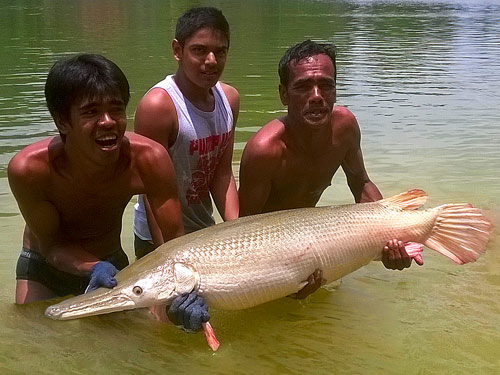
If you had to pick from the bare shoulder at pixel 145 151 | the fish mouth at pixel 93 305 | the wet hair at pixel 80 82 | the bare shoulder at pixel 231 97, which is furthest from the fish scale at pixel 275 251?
the bare shoulder at pixel 231 97

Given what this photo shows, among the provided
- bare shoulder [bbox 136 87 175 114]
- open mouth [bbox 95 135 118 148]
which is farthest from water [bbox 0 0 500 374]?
bare shoulder [bbox 136 87 175 114]

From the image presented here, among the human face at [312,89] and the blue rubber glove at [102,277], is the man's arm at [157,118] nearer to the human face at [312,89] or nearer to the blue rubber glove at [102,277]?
the blue rubber glove at [102,277]

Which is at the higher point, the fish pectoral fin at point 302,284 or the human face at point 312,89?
the human face at point 312,89

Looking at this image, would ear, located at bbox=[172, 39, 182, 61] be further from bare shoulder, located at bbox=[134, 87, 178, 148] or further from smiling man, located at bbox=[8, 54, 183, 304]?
smiling man, located at bbox=[8, 54, 183, 304]

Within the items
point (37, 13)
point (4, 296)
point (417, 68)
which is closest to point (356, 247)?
point (4, 296)

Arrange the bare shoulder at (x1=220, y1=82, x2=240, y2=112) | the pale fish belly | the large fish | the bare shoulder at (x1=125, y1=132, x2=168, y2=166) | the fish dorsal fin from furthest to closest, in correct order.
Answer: the bare shoulder at (x1=220, y1=82, x2=240, y2=112) < the fish dorsal fin < the bare shoulder at (x1=125, y1=132, x2=168, y2=166) < the pale fish belly < the large fish

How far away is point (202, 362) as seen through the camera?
12.8ft

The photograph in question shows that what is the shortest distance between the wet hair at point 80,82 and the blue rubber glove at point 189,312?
1166 mm

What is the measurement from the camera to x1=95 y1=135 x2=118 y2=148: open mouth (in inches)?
148

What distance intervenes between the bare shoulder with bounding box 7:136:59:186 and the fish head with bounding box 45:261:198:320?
2.63 feet

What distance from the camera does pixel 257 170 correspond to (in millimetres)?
4543

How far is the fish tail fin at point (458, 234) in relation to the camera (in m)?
4.34

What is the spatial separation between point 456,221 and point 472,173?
12.3 feet

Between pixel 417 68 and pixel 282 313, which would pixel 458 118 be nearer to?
pixel 417 68
